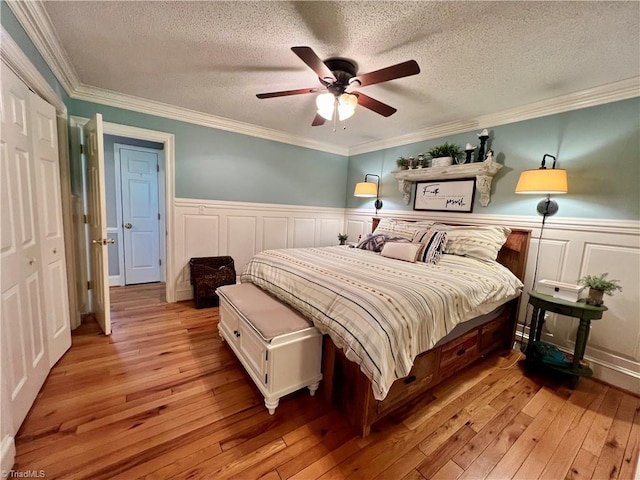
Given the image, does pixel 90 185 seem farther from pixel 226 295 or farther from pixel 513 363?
pixel 513 363

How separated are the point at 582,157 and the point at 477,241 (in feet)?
3.54

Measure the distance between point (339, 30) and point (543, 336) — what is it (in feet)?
10.4

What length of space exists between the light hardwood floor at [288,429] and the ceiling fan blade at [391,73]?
6.98ft

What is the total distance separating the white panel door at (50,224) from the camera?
1.78 metres

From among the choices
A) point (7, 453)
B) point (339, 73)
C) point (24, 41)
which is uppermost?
point (339, 73)

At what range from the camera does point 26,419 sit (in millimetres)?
1485

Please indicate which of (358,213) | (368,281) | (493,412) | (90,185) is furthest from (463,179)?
(90,185)

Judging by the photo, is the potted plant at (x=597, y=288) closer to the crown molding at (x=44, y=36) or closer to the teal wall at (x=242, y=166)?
the teal wall at (x=242, y=166)

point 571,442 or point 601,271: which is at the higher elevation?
point 601,271

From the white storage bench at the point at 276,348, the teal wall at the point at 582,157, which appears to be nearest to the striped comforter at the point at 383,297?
the white storage bench at the point at 276,348

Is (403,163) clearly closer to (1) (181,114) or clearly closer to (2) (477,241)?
(2) (477,241)

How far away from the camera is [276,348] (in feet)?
5.18

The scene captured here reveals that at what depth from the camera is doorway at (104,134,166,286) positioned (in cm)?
377

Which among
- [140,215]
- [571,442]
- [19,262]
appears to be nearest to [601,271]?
[571,442]
